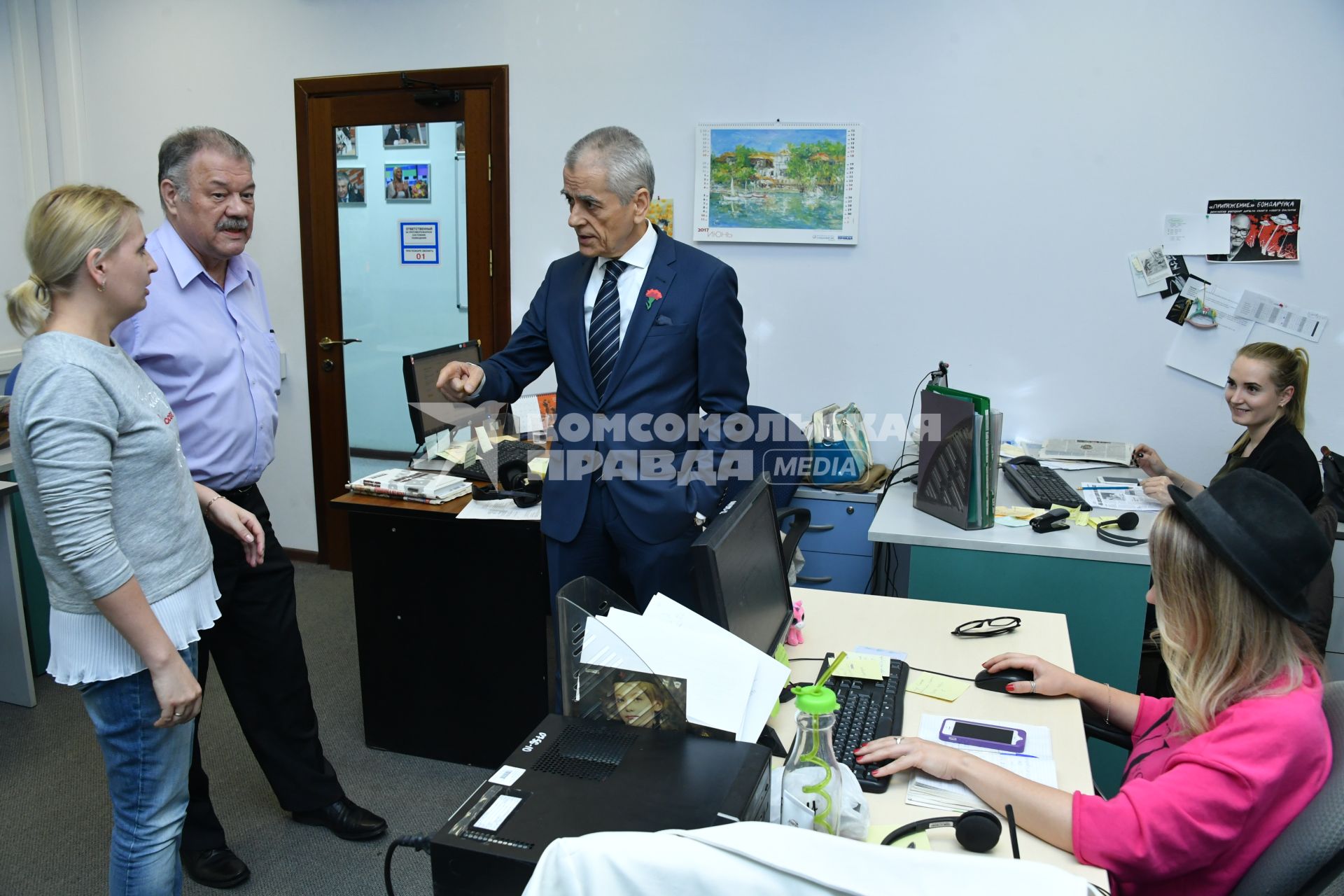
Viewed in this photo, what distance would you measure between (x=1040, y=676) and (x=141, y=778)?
158 centimetres

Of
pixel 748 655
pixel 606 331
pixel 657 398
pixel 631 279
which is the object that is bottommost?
pixel 748 655

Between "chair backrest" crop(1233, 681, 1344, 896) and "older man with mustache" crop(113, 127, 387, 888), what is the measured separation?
1857 millimetres

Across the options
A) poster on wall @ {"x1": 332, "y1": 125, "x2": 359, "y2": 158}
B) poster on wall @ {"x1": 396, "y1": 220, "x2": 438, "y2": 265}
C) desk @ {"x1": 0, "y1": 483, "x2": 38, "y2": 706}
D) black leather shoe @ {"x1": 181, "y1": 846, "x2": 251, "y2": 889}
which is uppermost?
poster on wall @ {"x1": 332, "y1": 125, "x2": 359, "y2": 158}

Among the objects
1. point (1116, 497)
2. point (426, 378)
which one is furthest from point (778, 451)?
point (426, 378)

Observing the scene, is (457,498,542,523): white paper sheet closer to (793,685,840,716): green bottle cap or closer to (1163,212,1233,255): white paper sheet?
(793,685,840,716): green bottle cap

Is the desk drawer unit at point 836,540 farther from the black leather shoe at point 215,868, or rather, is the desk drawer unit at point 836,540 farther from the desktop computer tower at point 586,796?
the desktop computer tower at point 586,796

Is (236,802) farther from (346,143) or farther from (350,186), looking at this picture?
(346,143)

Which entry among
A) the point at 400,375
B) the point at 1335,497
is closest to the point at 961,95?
the point at 1335,497

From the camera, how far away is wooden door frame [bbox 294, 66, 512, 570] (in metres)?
4.02

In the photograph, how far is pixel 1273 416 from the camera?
2.91 meters

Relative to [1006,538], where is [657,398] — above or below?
above

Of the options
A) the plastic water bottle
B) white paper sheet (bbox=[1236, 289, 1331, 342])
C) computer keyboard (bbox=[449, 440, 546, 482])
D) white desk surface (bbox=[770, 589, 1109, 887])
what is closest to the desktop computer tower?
the plastic water bottle

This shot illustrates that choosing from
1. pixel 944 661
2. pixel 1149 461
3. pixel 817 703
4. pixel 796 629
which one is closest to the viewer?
pixel 817 703

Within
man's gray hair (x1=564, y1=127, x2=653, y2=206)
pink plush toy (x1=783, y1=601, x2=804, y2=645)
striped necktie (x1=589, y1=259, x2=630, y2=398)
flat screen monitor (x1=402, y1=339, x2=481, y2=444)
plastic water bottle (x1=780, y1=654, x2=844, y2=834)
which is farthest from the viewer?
flat screen monitor (x1=402, y1=339, x2=481, y2=444)
